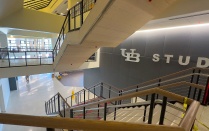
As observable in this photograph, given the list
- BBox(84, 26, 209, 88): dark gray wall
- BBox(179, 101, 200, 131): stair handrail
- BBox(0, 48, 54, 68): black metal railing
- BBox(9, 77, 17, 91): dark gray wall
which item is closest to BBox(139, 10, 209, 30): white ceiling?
BBox(84, 26, 209, 88): dark gray wall

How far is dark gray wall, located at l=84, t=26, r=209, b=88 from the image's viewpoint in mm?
4500

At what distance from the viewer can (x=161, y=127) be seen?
664mm

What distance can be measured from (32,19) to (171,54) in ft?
22.9

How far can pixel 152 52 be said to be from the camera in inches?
233

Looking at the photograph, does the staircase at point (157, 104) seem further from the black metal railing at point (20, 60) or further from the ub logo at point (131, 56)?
the black metal railing at point (20, 60)

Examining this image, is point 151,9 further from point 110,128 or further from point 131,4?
point 110,128

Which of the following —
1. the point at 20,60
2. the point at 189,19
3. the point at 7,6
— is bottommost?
the point at 20,60

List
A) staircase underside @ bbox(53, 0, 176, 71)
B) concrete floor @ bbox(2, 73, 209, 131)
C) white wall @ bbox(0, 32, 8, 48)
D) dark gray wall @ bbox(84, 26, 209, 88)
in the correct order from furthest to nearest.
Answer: white wall @ bbox(0, 32, 8, 48) < concrete floor @ bbox(2, 73, 209, 131) < dark gray wall @ bbox(84, 26, 209, 88) < staircase underside @ bbox(53, 0, 176, 71)

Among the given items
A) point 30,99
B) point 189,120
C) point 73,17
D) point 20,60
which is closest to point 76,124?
point 189,120

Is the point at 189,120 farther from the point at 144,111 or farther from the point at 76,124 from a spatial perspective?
the point at 144,111

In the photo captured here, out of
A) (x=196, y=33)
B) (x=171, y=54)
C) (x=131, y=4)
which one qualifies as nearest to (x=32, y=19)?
(x=131, y=4)

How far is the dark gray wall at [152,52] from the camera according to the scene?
177 inches

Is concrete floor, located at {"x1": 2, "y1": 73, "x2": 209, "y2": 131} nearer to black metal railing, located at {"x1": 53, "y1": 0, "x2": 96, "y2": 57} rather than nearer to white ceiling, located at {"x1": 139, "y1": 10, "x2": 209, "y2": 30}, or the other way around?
black metal railing, located at {"x1": 53, "y1": 0, "x2": 96, "y2": 57}

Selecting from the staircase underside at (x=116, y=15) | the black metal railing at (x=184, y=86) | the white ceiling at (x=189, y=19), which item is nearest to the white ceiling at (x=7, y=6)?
the staircase underside at (x=116, y=15)
